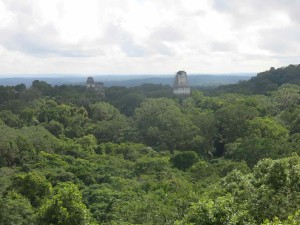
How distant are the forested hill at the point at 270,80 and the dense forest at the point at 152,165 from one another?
2166 cm

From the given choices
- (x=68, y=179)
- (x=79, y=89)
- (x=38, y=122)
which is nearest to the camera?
(x=68, y=179)

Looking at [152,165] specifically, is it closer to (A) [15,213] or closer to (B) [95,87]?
(A) [15,213]

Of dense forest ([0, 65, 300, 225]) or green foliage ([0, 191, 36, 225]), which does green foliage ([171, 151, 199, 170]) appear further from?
green foliage ([0, 191, 36, 225])

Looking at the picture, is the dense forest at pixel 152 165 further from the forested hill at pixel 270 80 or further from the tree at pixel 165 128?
the forested hill at pixel 270 80

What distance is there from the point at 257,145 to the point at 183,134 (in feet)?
39.1

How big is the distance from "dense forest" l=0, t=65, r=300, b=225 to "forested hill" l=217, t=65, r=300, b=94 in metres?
21.7

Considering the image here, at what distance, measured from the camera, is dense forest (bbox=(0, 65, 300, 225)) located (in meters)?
16.5

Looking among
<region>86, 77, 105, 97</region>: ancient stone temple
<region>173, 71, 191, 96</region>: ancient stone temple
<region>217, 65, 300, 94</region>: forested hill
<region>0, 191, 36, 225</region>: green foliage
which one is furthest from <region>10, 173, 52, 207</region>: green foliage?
<region>86, 77, 105, 97</region>: ancient stone temple

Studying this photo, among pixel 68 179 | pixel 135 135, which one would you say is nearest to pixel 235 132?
pixel 135 135

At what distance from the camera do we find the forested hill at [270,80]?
80.2 meters

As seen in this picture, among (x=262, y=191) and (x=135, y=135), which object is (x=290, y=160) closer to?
(x=262, y=191)

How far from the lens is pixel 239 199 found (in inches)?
646

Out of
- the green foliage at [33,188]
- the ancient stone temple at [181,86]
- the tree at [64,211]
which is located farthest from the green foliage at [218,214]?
the ancient stone temple at [181,86]

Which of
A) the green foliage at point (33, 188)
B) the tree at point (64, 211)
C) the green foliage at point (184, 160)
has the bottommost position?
the green foliage at point (184, 160)
